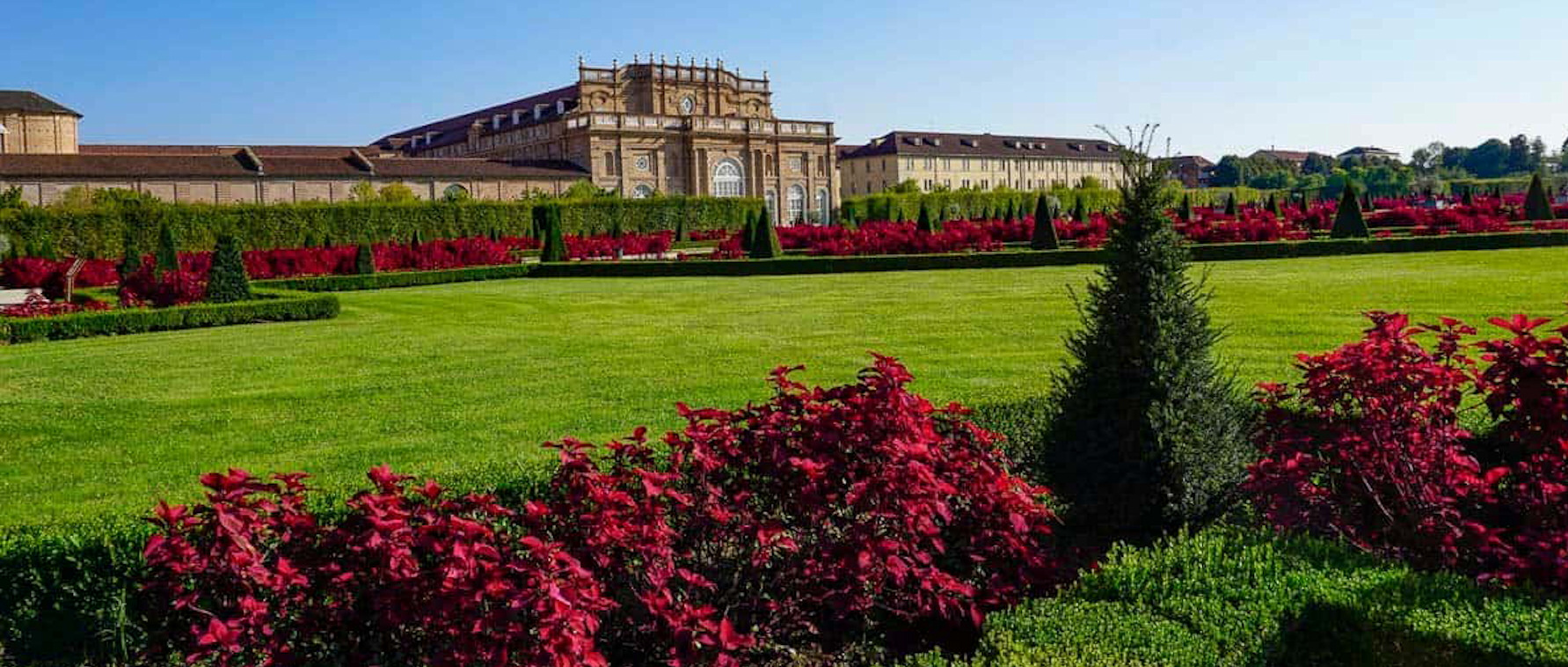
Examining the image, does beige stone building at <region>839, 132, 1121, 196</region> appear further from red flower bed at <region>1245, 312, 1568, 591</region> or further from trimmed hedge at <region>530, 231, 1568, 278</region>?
red flower bed at <region>1245, 312, 1568, 591</region>

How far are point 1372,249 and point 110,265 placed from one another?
26.6m

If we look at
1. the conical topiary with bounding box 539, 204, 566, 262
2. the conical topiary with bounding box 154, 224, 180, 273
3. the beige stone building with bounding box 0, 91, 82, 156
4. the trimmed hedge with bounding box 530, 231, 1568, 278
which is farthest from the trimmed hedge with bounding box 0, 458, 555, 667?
the beige stone building with bounding box 0, 91, 82, 156

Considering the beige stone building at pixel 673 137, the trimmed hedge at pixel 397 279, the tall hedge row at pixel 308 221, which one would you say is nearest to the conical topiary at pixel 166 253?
the trimmed hedge at pixel 397 279

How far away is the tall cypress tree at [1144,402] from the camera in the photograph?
4570mm

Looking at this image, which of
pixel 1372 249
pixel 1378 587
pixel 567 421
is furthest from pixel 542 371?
pixel 1372 249

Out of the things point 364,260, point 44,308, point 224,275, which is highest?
point 364,260

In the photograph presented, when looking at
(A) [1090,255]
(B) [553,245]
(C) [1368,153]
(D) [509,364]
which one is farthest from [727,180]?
(C) [1368,153]

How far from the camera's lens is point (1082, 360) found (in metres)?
4.83

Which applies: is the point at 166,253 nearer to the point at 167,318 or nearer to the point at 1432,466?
the point at 167,318

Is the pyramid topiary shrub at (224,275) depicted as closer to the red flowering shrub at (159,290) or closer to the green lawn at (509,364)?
the red flowering shrub at (159,290)

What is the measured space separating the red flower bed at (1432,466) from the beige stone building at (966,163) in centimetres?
8364

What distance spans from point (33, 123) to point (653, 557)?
74.7m

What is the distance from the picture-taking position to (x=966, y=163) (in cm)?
9400

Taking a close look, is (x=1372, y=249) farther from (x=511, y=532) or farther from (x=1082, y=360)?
(x=511, y=532)
